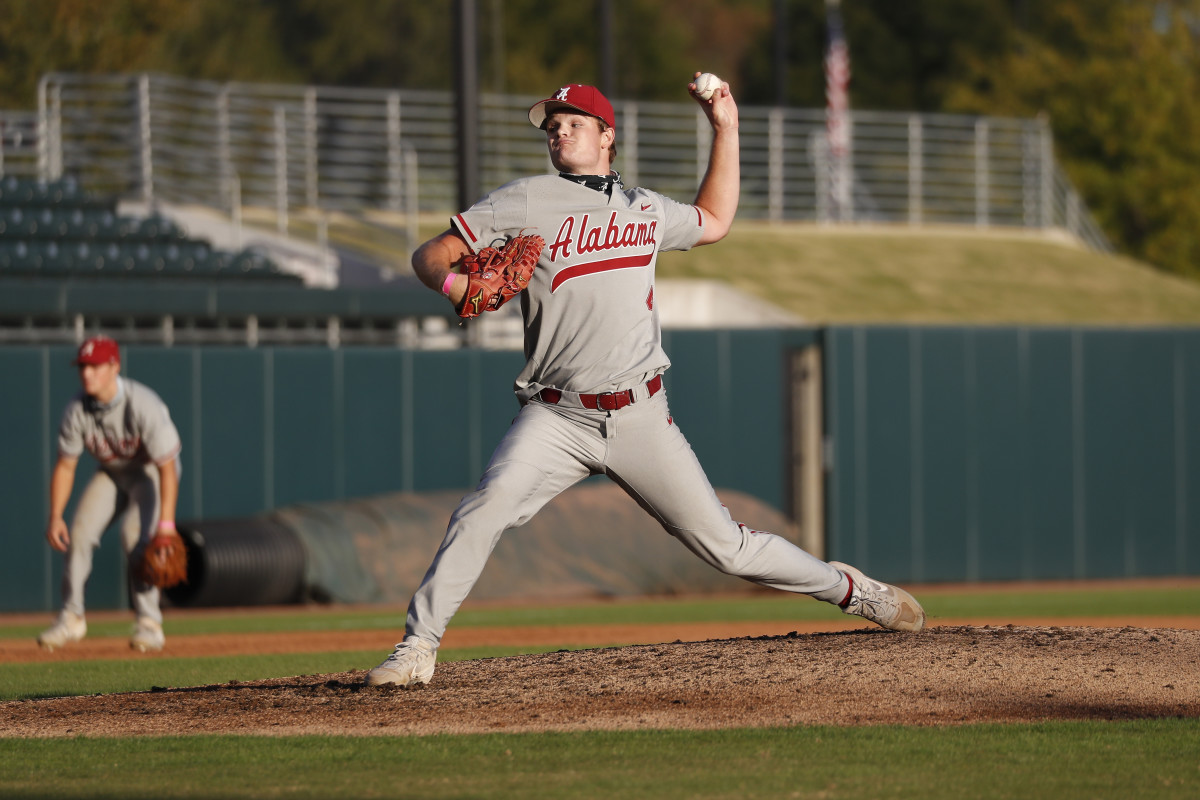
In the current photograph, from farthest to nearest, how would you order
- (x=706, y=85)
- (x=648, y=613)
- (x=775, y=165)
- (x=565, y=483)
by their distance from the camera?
1. (x=775, y=165)
2. (x=648, y=613)
3. (x=706, y=85)
4. (x=565, y=483)

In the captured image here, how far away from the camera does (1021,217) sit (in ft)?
95.0

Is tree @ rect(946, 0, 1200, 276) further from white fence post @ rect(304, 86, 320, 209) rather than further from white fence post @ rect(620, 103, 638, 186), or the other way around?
white fence post @ rect(304, 86, 320, 209)

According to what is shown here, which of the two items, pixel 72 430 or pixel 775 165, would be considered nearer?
pixel 72 430

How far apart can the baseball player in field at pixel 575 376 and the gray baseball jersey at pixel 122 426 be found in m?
3.81

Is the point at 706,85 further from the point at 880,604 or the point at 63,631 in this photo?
the point at 63,631

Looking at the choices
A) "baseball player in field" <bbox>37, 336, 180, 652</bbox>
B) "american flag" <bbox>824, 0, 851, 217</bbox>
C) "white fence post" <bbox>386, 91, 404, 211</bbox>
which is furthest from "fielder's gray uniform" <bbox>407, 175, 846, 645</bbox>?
"american flag" <bbox>824, 0, 851, 217</bbox>

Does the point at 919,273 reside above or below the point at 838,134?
below

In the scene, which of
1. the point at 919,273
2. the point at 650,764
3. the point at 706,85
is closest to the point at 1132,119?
the point at 919,273

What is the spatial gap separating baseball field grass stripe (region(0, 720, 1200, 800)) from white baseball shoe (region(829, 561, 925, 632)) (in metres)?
0.91

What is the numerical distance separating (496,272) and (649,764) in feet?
5.13

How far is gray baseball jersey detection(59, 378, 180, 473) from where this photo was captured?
9.04 meters

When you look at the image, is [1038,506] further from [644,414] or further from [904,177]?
[904,177]

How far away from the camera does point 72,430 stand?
9109mm

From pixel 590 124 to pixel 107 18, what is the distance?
25.7 metres
